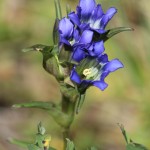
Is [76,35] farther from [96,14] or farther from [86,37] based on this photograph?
[96,14]

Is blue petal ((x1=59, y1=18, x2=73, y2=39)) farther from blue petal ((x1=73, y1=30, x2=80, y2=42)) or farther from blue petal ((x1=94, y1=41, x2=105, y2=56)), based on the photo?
blue petal ((x1=94, y1=41, x2=105, y2=56))

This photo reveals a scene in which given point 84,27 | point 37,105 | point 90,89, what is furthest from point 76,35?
point 90,89

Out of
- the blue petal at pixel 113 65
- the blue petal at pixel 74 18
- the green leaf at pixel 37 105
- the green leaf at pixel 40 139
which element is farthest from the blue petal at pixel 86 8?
the green leaf at pixel 40 139

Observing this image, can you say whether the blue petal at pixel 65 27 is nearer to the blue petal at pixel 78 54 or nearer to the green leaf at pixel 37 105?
the blue petal at pixel 78 54

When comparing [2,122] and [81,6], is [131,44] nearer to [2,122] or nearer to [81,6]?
[2,122]

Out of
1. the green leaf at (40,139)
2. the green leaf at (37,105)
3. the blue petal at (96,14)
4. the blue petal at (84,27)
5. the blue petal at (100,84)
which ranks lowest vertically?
the green leaf at (40,139)

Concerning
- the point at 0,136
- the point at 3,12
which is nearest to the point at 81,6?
the point at 0,136

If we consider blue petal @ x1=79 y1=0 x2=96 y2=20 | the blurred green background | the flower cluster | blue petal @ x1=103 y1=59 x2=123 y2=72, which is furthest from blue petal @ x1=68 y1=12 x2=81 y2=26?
the blurred green background

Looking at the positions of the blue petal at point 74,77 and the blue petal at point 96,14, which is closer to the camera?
the blue petal at point 74,77

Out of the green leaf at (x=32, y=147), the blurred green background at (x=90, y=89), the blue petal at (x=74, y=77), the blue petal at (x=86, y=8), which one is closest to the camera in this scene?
Answer: the green leaf at (x=32, y=147)
